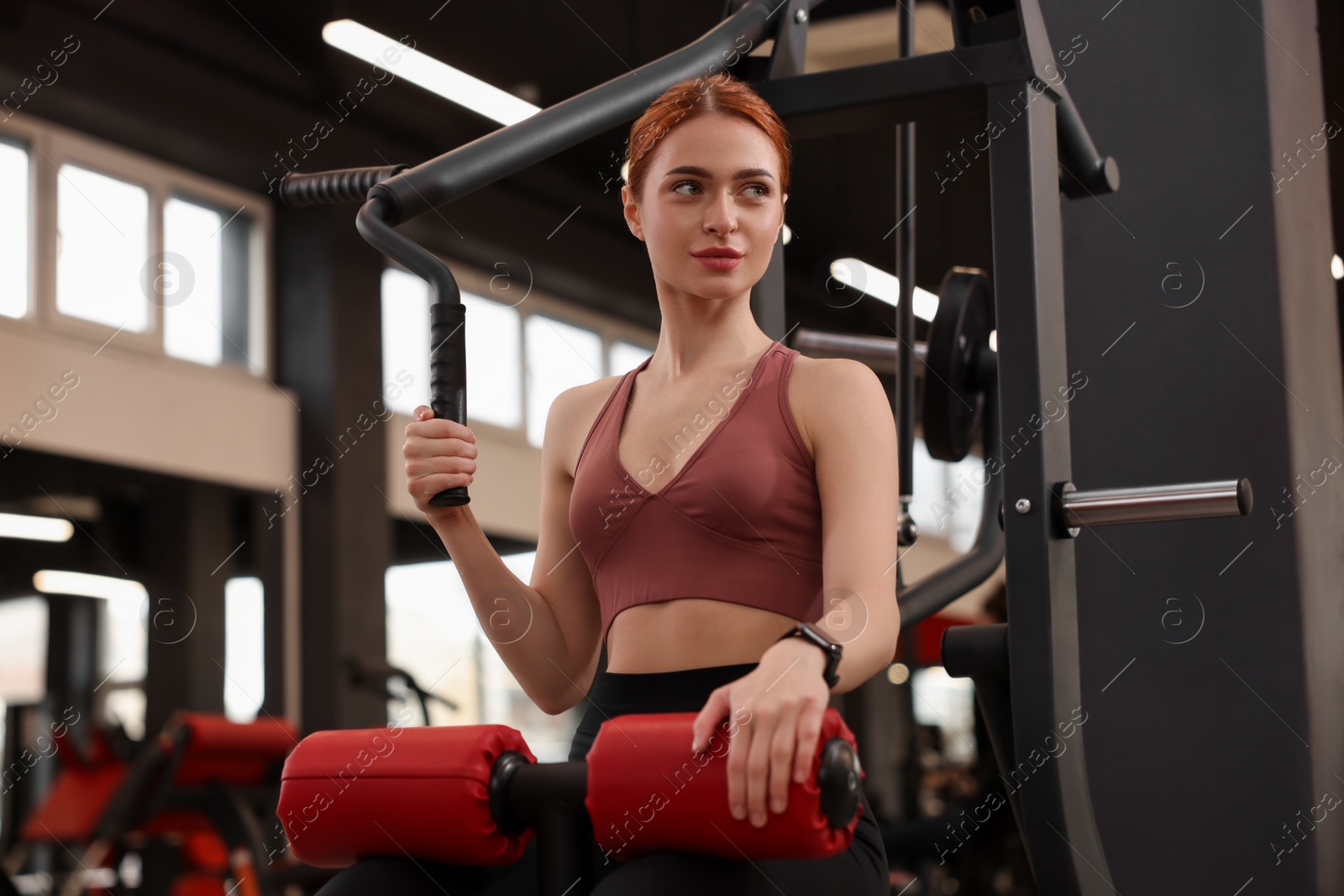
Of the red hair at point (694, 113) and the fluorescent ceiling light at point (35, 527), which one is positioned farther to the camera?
the fluorescent ceiling light at point (35, 527)

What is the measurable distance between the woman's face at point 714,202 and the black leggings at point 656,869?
426 mm

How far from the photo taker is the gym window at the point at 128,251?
19.7 feet

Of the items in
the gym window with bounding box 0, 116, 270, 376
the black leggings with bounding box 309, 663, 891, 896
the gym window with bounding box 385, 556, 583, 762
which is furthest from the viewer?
the gym window with bounding box 385, 556, 583, 762

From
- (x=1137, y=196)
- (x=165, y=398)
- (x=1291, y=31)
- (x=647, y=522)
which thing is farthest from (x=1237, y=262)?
(x=165, y=398)

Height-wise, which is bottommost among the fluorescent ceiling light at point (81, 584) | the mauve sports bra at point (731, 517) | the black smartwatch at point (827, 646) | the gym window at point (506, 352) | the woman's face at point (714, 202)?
the black smartwatch at point (827, 646)

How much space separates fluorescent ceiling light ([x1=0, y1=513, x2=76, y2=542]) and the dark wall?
26.9 ft

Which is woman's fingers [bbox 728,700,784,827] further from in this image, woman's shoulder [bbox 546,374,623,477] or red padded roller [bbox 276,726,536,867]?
woman's shoulder [bbox 546,374,623,477]

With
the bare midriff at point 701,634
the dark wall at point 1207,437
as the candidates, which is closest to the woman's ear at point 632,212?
the bare midriff at point 701,634

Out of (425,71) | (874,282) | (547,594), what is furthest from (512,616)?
(874,282)

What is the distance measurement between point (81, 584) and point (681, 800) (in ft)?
31.2

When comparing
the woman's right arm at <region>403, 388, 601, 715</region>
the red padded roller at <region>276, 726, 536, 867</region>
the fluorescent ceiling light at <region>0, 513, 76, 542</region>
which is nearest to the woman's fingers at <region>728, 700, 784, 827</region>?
the red padded roller at <region>276, 726, 536, 867</region>

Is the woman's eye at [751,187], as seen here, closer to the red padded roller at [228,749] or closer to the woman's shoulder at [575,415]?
the woman's shoulder at [575,415]

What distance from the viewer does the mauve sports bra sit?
4.12 feet

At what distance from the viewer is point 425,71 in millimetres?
6102
